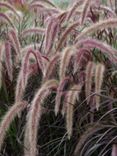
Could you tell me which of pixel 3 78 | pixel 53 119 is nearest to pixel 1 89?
pixel 3 78

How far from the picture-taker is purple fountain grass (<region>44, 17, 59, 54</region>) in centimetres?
274

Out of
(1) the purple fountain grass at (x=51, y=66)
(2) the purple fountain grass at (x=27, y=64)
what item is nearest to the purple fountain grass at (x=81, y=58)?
A: (1) the purple fountain grass at (x=51, y=66)

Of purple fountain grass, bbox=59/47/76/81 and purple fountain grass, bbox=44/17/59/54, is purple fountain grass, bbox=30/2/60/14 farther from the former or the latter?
purple fountain grass, bbox=59/47/76/81

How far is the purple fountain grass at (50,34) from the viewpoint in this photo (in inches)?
108

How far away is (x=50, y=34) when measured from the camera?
2760mm

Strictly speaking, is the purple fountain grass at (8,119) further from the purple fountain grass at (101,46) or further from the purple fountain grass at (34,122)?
the purple fountain grass at (101,46)

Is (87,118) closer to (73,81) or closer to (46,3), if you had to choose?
(73,81)

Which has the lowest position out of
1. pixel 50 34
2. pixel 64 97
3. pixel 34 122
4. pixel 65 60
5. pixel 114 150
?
pixel 114 150

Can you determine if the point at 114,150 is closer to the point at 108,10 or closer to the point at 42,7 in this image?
the point at 108,10

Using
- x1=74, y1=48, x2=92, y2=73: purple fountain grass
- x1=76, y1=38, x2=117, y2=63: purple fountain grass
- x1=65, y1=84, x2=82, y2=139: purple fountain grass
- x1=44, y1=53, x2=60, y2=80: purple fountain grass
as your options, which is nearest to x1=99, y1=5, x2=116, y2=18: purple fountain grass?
x1=74, y1=48, x2=92, y2=73: purple fountain grass

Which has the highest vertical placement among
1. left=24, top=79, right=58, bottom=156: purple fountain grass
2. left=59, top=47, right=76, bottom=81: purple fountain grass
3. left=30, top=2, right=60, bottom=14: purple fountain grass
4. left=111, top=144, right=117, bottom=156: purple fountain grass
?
left=30, top=2, right=60, bottom=14: purple fountain grass

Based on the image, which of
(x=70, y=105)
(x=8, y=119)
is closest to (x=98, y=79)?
(x=70, y=105)

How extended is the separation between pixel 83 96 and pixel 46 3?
1.06 meters

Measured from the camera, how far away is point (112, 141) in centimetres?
247
